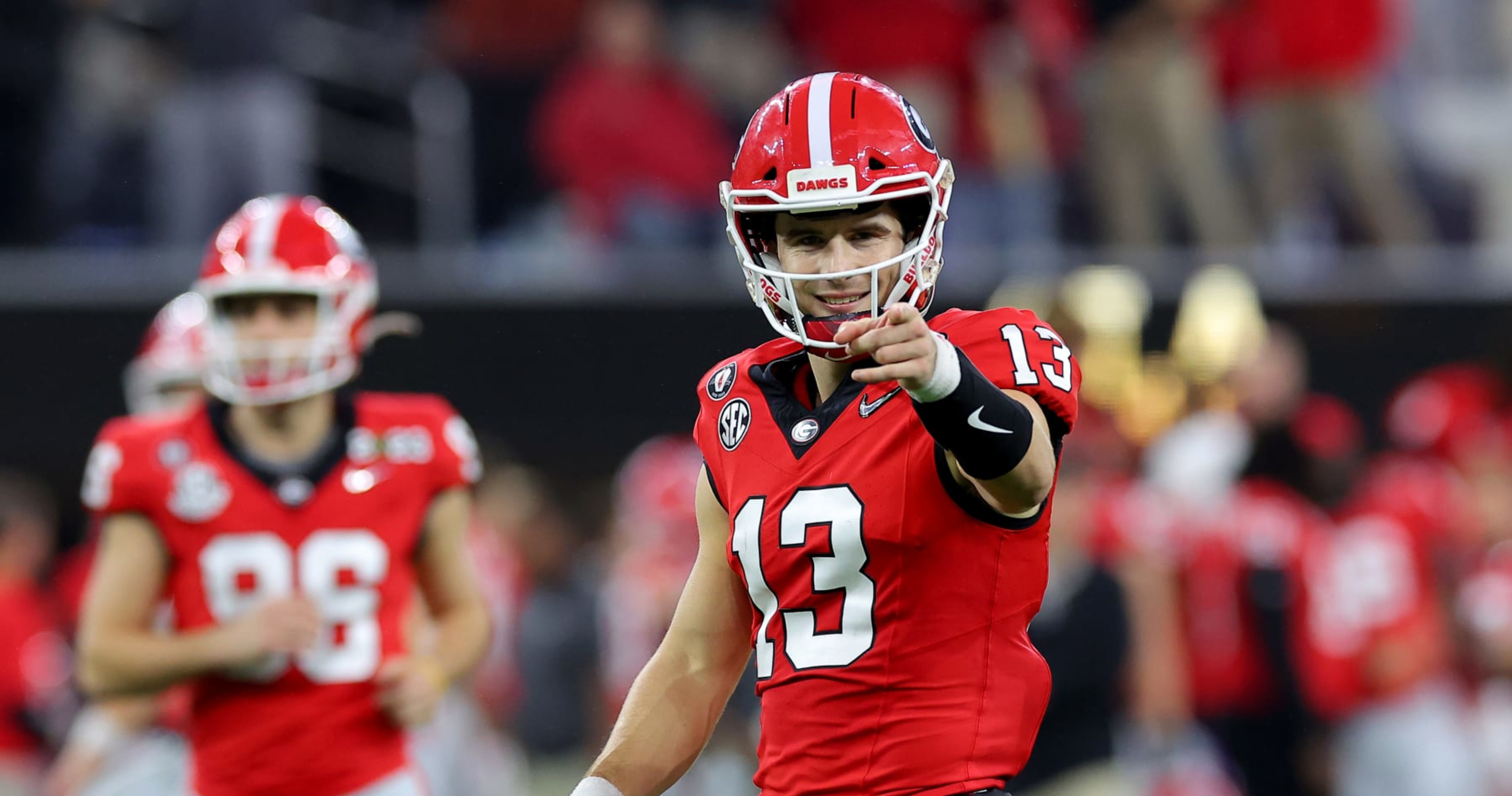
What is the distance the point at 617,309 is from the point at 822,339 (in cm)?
691

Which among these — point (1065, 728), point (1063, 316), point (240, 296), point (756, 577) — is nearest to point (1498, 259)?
point (1063, 316)

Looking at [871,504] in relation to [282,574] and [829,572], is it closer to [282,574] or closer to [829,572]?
[829,572]

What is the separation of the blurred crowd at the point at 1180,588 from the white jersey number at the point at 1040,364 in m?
3.97

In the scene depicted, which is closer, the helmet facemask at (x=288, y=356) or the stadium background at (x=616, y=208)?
the helmet facemask at (x=288, y=356)

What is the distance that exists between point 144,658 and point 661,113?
6.23 m

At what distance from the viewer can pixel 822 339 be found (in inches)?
129

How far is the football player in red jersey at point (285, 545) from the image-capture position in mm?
4770

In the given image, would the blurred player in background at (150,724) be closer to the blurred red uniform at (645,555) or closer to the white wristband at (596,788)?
the white wristband at (596,788)

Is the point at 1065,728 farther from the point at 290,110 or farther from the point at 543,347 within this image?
the point at 290,110

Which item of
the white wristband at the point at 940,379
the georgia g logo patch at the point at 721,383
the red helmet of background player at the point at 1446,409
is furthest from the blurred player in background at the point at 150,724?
the red helmet of background player at the point at 1446,409

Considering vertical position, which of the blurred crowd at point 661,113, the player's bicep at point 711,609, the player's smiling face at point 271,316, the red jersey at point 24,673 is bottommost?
the red jersey at point 24,673

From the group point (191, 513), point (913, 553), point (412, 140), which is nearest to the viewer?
point (913, 553)

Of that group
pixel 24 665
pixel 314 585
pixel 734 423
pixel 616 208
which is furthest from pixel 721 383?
pixel 616 208

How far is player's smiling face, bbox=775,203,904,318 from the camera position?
3.29 m
